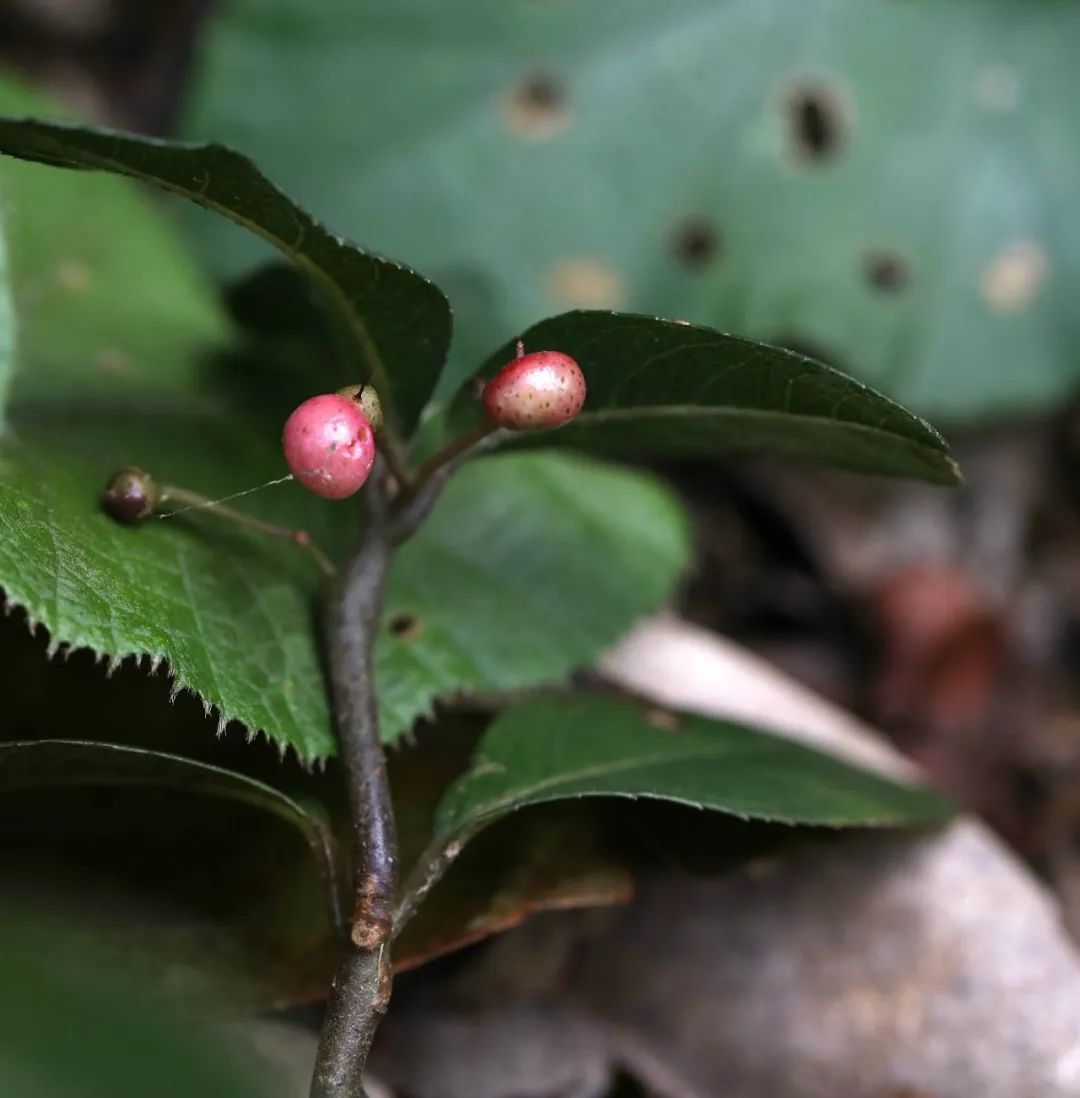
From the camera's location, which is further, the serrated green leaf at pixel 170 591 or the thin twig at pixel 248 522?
the thin twig at pixel 248 522

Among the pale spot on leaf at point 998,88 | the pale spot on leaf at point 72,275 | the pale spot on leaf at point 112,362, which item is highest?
the pale spot on leaf at point 998,88

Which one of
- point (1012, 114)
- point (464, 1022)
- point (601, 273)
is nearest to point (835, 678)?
point (601, 273)

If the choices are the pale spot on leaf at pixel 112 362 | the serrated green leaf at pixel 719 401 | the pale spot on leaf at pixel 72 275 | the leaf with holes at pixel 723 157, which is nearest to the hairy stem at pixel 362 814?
the serrated green leaf at pixel 719 401

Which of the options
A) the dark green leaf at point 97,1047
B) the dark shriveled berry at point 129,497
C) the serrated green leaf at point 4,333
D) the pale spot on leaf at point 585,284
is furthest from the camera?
the pale spot on leaf at point 585,284

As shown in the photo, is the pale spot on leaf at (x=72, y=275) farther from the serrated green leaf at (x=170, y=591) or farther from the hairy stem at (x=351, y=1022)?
the hairy stem at (x=351, y=1022)

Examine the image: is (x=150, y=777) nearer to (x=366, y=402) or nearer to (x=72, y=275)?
(x=366, y=402)

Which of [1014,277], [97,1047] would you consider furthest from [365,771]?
[1014,277]

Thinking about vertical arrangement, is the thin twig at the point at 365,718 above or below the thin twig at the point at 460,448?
below

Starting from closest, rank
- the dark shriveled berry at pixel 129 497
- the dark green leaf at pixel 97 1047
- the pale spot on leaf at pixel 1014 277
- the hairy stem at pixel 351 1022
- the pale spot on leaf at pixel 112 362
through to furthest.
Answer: the dark green leaf at pixel 97 1047, the hairy stem at pixel 351 1022, the dark shriveled berry at pixel 129 497, the pale spot on leaf at pixel 112 362, the pale spot on leaf at pixel 1014 277
